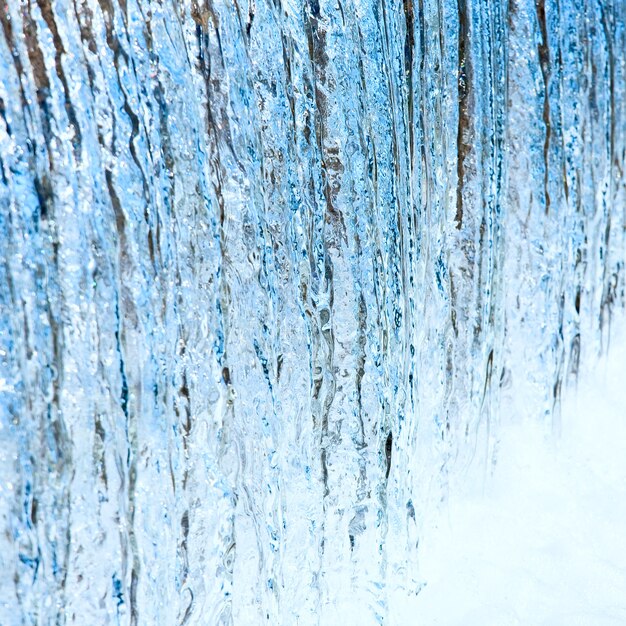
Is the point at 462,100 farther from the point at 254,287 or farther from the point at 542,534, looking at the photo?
the point at 542,534

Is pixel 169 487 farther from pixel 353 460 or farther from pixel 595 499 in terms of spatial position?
pixel 595 499

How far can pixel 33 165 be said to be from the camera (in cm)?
103

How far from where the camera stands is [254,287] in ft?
4.11

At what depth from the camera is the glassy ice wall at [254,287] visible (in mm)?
1064

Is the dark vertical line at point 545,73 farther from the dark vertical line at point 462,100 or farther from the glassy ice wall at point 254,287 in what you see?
the dark vertical line at point 462,100

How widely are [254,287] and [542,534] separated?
837 millimetres

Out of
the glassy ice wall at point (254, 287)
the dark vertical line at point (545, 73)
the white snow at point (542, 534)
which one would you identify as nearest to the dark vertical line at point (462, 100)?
Result: the glassy ice wall at point (254, 287)

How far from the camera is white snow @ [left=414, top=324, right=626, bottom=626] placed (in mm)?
1487

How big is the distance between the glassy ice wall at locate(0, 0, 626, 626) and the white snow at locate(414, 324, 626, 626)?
3.1 inches

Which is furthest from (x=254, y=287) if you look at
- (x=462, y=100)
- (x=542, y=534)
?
(x=542, y=534)

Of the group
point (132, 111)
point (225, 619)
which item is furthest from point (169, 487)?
point (132, 111)

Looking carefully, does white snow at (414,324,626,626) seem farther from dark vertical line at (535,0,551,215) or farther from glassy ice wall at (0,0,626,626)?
dark vertical line at (535,0,551,215)

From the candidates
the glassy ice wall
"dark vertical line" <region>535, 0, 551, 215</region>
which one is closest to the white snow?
the glassy ice wall

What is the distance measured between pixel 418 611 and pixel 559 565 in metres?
0.31
